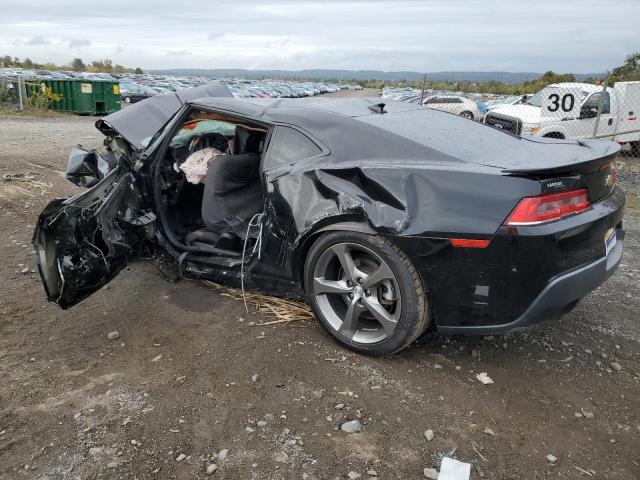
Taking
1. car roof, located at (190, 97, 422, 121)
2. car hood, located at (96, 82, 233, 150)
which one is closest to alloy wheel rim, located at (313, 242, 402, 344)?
car roof, located at (190, 97, 422, 121)

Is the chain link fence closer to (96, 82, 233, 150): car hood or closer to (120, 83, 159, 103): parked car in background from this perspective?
(96, 82, 233, 150): car hood

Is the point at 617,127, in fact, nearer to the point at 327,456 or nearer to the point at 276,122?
the point at 276,122

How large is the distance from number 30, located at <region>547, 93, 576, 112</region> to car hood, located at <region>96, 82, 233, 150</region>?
377 inches

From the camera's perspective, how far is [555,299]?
9.05ft

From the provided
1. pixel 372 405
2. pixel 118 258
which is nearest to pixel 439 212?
pixel 372 405

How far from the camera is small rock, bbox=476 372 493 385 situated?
121 inches

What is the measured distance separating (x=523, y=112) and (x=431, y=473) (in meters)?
13.4

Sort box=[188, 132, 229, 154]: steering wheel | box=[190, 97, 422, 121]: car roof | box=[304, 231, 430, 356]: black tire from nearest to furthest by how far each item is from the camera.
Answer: box=[304, 231, 430, 356]: black tire < box=[190, 97, 422, 121]: car roof < box=[188, 132, 229, 154]: steering wheel

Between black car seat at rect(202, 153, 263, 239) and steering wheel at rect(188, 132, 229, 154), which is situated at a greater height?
steering wheel at rect(188, 132, 229, 154)

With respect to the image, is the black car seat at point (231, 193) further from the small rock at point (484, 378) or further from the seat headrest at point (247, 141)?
the small rock at point (484, 378)

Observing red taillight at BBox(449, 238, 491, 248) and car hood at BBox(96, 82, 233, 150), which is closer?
red taillight at BBox(449, 238, 491, 248)

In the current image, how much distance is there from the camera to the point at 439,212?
2822 millimetres

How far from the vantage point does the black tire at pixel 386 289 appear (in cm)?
296

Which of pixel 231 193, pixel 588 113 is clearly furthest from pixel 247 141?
pixel 588 113
